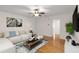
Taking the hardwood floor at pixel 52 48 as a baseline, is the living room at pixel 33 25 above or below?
above

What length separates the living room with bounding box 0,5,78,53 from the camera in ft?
9.86

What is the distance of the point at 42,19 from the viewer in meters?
6.70

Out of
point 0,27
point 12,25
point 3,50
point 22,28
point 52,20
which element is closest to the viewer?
point 3,50

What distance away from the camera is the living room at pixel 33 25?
3.00 metres

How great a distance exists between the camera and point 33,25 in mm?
6566

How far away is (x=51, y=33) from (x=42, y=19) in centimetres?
168

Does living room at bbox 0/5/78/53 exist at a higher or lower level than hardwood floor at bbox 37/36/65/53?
higher

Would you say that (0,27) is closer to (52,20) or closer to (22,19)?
(22,19)

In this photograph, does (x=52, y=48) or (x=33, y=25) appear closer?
(x=52, y=48)

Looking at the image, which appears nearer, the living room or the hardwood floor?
the hardwood floor

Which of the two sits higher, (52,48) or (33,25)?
(33,25)

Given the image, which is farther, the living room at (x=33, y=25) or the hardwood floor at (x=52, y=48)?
the living room at (x=33, y=25)
